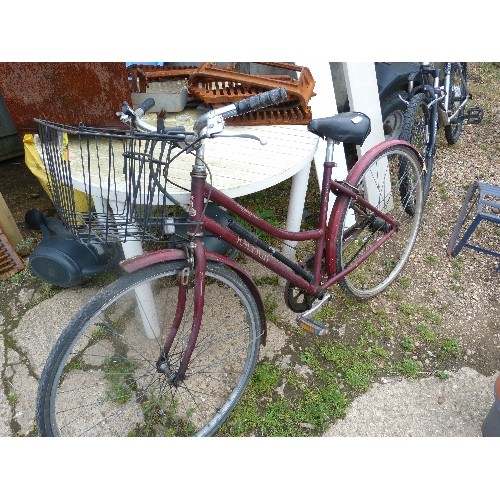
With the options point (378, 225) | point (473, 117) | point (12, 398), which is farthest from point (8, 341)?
point (473, 117)

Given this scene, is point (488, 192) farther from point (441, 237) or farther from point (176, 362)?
point (176, 362)

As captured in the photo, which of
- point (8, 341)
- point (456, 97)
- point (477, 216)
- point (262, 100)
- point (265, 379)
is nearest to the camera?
point (262, 100)

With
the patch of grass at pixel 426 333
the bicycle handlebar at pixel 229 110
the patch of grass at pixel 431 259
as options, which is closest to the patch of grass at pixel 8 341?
the bicycle handlebar at pixel 229 110

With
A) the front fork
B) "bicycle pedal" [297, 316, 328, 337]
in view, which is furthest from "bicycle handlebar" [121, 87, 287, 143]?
"bicycle pedal" [297, 316, 328, 337]

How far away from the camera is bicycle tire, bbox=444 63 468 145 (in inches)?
175

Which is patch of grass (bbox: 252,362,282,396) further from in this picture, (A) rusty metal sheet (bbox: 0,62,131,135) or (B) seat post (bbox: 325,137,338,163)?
(A) rusty metal sheet (bbox: 0,62,131,135)

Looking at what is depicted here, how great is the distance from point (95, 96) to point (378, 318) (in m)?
2.27

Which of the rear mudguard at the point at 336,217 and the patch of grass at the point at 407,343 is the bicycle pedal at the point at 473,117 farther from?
the patch of grass at the point at 407,343

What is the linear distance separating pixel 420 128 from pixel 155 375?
121 inches

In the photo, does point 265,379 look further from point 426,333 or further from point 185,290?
point 426,333

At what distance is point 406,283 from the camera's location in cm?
346

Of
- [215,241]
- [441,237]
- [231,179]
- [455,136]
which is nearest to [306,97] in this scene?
[231,179]

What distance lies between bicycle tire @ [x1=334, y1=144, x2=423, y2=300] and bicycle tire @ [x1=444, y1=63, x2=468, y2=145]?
0.92 metres

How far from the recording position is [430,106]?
3824 millimetres
